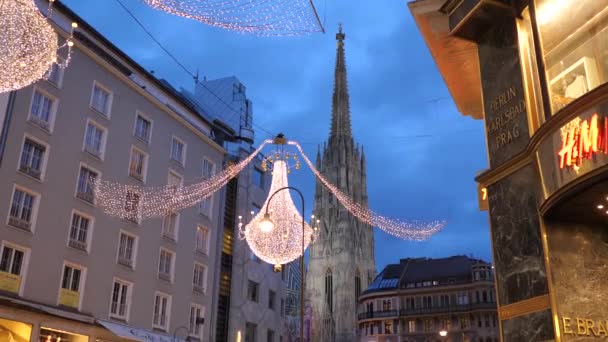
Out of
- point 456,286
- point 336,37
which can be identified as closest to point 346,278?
point 456,286

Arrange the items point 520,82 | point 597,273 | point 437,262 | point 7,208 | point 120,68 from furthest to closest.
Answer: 1. point 437,262
2. point 120,68
3. point 7,208
4. point 520,82
5. point 597,273

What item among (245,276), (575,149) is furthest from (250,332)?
(575,149)

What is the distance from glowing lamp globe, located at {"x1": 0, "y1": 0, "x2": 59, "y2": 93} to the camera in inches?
589

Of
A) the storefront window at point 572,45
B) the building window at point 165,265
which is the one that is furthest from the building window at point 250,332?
the storefront window at point 572,45

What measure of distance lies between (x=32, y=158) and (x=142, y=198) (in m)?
7.42

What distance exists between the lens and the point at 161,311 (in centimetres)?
3572

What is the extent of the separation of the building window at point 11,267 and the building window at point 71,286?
8.25ft

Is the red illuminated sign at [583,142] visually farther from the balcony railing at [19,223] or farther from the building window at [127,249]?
the building window at [127,249]

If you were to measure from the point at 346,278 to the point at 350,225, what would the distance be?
11778mm

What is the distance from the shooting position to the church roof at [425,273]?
89750 millimetres

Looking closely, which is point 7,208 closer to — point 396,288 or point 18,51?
point 18,51

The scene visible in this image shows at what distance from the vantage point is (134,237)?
34750 mm

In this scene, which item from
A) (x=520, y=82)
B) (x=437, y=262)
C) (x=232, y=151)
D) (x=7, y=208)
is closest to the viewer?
(x=520, y=82)

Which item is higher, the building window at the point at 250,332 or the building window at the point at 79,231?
the building window at the point at 79,231
